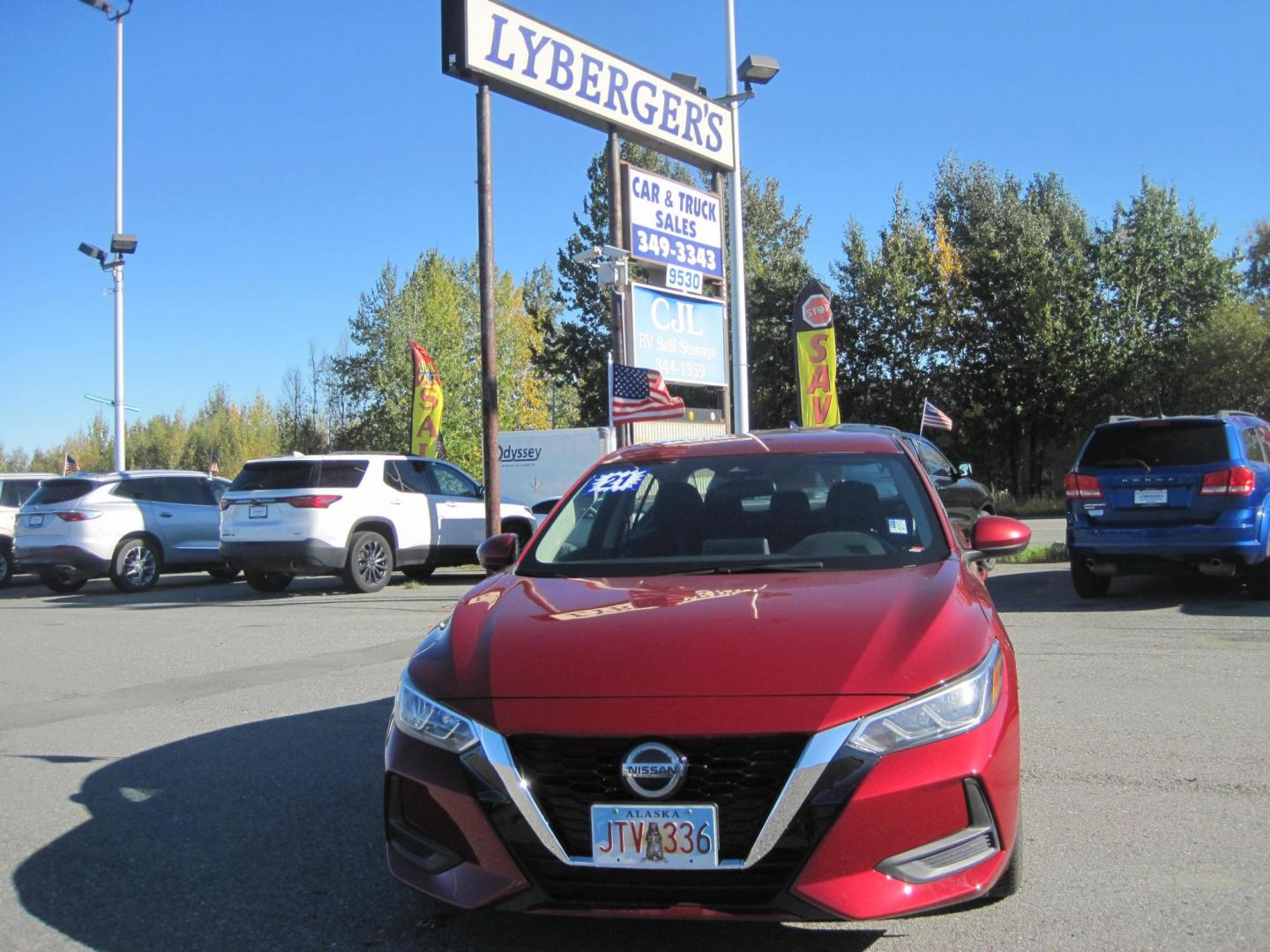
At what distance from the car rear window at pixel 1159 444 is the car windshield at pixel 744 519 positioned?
6725 millimetres

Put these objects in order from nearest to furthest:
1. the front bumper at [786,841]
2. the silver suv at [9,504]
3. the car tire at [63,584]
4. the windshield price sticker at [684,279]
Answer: the front bumper at [786,841], the car tire at [63,584], the windshield price sticker at [684,279], the silver suv at [9,504]

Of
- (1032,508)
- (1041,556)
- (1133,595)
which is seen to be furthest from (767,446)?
(1032,508)

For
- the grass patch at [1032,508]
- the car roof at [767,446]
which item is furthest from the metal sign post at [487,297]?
the grass patch at [1032,508]

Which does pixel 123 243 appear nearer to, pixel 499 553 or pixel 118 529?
pixel 118 529

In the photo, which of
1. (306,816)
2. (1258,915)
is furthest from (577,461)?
(1258,915)

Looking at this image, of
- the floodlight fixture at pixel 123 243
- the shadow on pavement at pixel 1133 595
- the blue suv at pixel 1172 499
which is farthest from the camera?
the floodlight fixture at pixel 123 243

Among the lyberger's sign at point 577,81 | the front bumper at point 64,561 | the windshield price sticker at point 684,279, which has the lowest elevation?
the front bumper at point 64,561

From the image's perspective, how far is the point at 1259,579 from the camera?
33.9ft

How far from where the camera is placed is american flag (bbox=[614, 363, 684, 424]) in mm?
13945

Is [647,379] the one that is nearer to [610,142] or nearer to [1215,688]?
[610,142]

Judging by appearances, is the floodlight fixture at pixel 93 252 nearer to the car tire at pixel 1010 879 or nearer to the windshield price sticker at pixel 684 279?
the windshield price sticker at pixel 684 279

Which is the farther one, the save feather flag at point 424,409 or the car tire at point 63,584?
the save feather flag at point 424,409

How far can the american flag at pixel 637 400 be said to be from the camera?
549 inches

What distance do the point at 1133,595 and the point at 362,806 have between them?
360 inches
